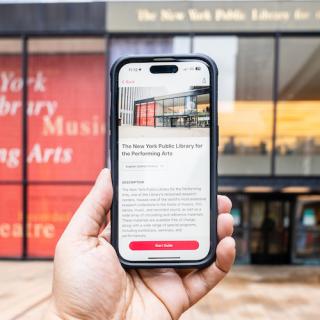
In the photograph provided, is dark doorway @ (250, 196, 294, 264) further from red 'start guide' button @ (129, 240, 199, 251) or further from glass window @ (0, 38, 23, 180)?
red 'start guide' button @ (129, 240, 199, 251)

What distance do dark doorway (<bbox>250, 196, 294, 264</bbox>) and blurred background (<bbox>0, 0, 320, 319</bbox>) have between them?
21mm

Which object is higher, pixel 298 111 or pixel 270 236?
pixel 298 111

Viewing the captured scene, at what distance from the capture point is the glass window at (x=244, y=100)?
7969 mm

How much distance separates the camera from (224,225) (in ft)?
6.31

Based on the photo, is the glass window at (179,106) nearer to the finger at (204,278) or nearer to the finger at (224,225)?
the finger at (224,225)

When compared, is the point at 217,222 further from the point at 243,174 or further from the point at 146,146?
the point at 243,174

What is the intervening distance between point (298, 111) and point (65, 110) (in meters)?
4.58

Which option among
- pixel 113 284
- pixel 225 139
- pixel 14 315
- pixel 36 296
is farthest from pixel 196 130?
pixel 225 139

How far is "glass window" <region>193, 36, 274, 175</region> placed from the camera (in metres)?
7.97

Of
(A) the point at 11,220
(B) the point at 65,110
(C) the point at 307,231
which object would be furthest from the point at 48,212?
(C) the point at 307,231

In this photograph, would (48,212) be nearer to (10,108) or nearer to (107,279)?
(10,108)

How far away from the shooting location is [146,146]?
6.46 ft

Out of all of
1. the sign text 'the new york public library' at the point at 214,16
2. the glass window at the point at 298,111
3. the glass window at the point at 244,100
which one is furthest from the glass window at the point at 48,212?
the glass window at the point at 298,111

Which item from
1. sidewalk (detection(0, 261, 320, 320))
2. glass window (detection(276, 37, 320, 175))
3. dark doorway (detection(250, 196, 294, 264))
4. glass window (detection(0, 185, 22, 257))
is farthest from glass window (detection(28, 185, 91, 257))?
glass window (detection(276, 37, 320, 175))
